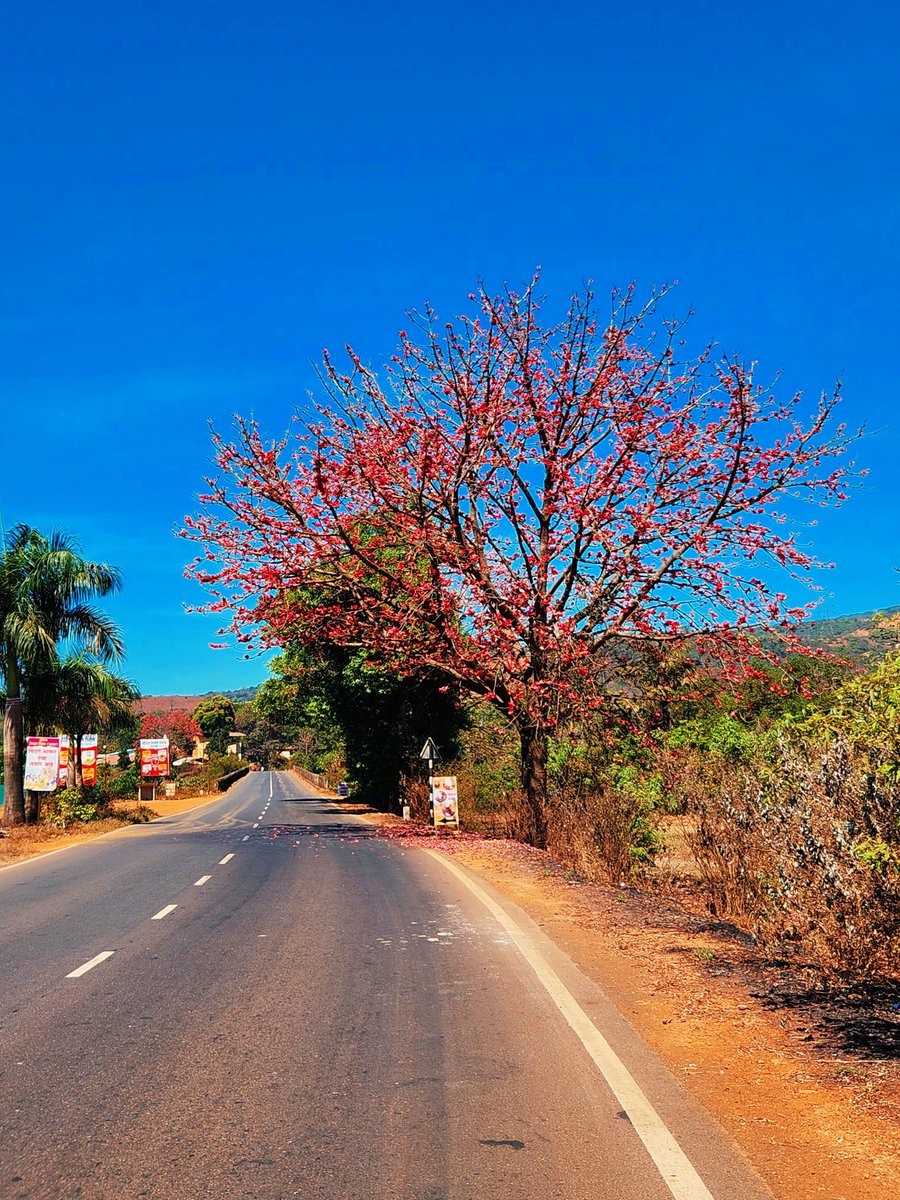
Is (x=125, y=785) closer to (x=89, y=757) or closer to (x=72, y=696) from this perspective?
(x=89, y=757)

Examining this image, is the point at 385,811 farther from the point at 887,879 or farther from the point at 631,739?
the point at 887,879

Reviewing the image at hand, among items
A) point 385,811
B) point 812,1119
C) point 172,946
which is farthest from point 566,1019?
point 385,811

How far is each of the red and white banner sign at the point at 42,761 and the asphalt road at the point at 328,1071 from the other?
19.1 m

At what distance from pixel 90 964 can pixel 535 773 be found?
13.5 m

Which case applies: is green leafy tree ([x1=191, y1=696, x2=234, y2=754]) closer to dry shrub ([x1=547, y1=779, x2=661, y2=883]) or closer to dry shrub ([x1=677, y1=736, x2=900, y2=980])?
dry shrub ([x1=547, y1=779, x2=661, y2=883])

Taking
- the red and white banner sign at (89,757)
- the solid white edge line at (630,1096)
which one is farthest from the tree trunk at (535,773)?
the red and white banner sign at (89,757)

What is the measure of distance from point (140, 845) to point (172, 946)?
15.4m

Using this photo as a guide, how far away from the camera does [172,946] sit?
33.0 ft

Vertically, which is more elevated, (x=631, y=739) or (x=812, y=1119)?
(x=631, y=739)

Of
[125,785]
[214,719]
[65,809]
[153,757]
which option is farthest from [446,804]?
[214,719]

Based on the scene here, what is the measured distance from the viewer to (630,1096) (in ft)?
18.0

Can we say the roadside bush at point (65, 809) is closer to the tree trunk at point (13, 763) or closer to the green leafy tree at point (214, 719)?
the tree trunk at point (13, 763)

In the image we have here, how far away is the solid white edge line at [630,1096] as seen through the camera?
439 centimetres

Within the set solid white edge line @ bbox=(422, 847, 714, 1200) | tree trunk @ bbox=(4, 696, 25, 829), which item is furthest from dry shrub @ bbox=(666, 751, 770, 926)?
tree trunk @ bbox=(4, 696, 25, 829)
